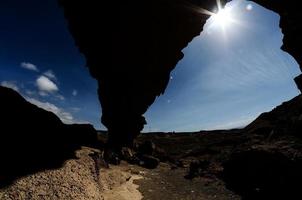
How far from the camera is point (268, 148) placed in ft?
49.9

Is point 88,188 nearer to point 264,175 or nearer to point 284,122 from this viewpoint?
point 264,175

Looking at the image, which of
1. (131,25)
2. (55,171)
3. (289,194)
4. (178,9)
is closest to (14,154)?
(55,171)

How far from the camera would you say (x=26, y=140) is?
1069 cm

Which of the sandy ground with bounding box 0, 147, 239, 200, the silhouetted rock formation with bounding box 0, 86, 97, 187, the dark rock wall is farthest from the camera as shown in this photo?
the dark rock wall

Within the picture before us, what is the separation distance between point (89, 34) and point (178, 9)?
9.59 m

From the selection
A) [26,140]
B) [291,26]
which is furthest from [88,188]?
[291,26]

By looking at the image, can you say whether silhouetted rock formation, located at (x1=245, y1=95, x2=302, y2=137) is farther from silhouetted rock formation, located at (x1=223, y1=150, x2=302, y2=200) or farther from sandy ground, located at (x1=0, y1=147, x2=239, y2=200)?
sandy ground, located at (x1=0, y1=147, x2=239, y2=200)

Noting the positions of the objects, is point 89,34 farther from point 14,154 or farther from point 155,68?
point 14,154

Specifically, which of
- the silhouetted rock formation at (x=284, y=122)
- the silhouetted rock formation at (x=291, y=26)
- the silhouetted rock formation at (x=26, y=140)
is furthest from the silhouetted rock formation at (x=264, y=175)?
the silhouetted rock formation at (x=26, y=140)

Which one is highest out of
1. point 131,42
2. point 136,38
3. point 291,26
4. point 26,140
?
point 136,38

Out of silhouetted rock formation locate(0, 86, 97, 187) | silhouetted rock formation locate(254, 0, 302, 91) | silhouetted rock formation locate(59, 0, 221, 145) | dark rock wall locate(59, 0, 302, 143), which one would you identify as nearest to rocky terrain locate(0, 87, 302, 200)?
silhouetted rock formation locate(0, 86, 97, 187)

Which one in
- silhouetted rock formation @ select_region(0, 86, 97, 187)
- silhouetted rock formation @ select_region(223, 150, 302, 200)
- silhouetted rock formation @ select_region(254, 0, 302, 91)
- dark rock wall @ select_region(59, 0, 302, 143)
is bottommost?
silhouetted rock formation @ select_region(223, 150, 302, 200)

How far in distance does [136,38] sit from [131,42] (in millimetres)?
795

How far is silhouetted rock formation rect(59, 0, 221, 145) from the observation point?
22.2 meters
